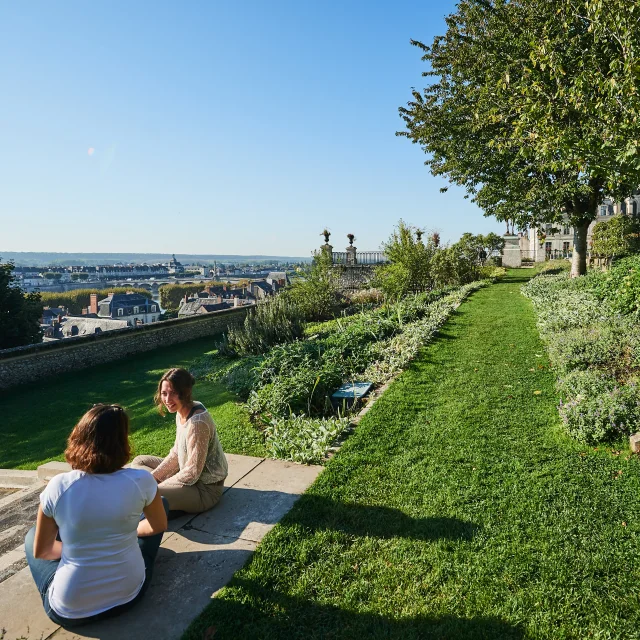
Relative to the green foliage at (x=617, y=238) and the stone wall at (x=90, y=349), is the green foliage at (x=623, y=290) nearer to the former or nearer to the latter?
the stone wall at (x=90, y=349)


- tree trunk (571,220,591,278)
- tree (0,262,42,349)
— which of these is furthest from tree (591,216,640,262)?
tree (0,262,42,349)

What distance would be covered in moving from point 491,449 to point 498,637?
90.4 inches

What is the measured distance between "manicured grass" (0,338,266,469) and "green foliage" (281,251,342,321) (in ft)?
12.6

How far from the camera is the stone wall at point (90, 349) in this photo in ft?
38.6

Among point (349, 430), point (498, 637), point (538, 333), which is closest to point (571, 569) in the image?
point (498, 637)

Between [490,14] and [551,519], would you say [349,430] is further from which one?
[490,14]

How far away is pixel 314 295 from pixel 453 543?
13750 mm

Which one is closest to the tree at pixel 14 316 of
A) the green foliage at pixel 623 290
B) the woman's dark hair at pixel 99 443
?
the woman's dark hair at pixel 99 443

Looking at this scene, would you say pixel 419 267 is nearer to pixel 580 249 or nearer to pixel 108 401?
pixel 580 249

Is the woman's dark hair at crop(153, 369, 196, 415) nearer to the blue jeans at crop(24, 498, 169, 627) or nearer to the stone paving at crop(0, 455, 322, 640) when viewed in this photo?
the stone paving at crop(0, 455, 322, 640)

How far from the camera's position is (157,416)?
7.55 metres

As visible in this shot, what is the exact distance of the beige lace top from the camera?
3.47 m

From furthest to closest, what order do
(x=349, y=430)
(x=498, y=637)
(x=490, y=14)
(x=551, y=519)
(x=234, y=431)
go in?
(x=490, y=14)
(x=234, y=431)
(x=349, y=430)
(x=551, y=519)
(x=498, y=637)

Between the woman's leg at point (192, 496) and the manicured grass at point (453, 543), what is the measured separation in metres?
0.64
